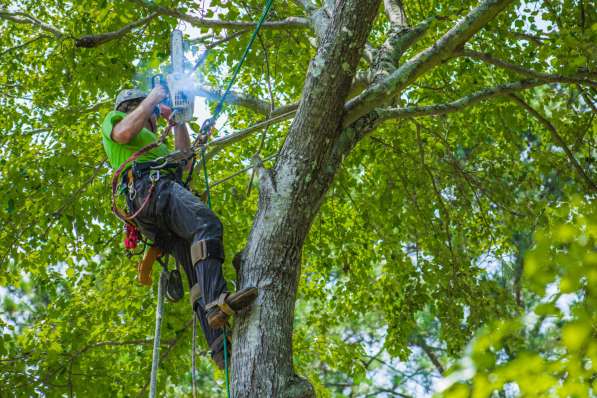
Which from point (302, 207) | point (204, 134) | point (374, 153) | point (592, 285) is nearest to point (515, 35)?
point (374, 153)

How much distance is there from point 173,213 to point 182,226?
10 cm

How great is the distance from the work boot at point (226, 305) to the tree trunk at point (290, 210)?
4 centimetres

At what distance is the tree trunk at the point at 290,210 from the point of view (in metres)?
2.93

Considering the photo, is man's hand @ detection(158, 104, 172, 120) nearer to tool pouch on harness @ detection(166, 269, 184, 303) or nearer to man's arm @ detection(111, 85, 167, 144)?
man's arm @ detection(111, 85, 167, 144)

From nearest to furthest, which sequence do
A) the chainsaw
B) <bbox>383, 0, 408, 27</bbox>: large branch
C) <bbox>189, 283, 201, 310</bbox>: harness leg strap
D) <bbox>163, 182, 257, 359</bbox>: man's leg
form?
1. <bbox>163, 182, 257, 359</bbox>: man's leg
2. <bbox>189, 283, 201, 310</bbox>: harness leg strap
3. the chainsaw
4. <bbox>383, 0, 408, 27</bbox>: large branch

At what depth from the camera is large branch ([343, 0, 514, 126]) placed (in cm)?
358

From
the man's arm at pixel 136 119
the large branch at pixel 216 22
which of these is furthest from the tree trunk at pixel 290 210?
the large branch at pixel 216 22

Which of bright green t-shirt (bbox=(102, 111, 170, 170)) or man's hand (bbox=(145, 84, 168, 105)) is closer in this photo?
man's hand (bbox=(145, 84, 168, 105))

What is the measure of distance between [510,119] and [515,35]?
98 cm

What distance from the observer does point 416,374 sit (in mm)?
17875

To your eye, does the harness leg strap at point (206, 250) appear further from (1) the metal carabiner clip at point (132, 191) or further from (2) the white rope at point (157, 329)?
(1) the metal carabiner clip at point (132, 191)

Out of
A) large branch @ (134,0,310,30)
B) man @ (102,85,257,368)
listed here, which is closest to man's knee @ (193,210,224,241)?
man @ (102,85,257,368)

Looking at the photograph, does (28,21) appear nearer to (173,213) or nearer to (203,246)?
(173,213)

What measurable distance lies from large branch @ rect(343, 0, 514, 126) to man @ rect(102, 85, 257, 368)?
2.85ft
